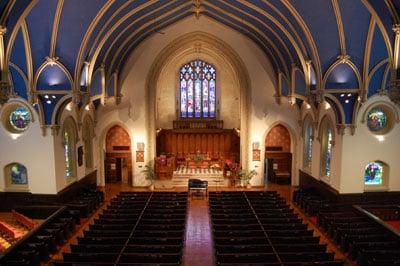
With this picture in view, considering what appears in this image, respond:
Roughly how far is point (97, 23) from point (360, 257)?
585 inches

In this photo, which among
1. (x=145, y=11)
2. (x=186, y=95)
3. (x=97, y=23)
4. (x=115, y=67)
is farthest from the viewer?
(x=186, y=95)

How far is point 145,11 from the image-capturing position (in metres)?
19.8

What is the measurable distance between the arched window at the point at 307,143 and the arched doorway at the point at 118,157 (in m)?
13.0

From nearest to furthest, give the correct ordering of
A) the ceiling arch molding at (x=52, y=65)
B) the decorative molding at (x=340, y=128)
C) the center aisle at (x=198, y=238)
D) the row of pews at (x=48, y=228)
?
the row of pews at (x=48, y=228) < the center aisle at (x=198, y=238) < the ceiling arch molding at (x=52, y=65) < the decorative molding at (x=340, y=128)

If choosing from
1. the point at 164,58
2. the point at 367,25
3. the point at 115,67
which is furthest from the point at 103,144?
the point at 367,25

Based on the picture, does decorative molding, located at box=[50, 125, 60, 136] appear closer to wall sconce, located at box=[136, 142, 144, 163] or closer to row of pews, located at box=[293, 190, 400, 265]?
wall sconce, located at box=[136, 142, 144, 163]

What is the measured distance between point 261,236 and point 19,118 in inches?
570

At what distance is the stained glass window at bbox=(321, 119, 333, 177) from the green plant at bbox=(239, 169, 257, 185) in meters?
5.41

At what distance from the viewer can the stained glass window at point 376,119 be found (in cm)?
1905

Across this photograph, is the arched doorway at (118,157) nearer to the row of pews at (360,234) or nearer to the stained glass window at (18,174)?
the stained glass window at (18,174)

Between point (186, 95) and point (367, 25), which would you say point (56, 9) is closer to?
point (367, 25)

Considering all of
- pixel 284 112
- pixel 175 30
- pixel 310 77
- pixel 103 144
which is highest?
pixel 175 30

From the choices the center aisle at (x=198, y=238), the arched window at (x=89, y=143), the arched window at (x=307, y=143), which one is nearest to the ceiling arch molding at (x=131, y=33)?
the arched window at (x=89, y=143)

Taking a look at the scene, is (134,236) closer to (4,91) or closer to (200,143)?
(4,91)
